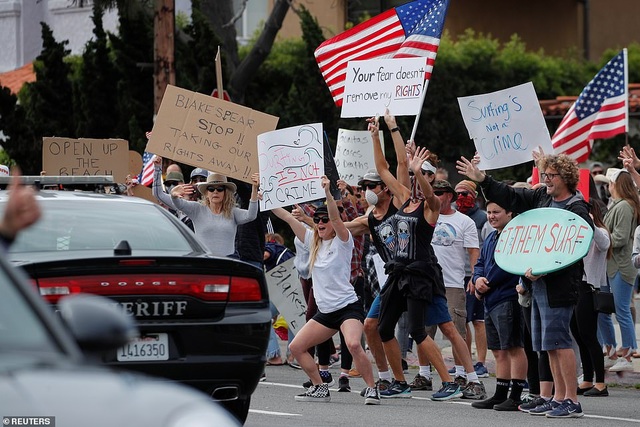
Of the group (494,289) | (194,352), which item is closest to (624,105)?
→ (494,289)

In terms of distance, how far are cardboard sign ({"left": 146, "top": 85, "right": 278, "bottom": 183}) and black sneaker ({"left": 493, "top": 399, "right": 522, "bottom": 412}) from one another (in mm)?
3331

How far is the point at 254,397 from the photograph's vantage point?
37.0ft

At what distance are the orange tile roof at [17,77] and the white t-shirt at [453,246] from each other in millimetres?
20739

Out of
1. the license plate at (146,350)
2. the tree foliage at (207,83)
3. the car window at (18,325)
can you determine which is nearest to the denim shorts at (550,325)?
the license plate at (146,350)

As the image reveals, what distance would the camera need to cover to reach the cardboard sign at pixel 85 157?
14594 mm

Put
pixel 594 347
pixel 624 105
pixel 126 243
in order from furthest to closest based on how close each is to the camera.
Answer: pixel 624 105, pixel 594 347, pixel 126 243

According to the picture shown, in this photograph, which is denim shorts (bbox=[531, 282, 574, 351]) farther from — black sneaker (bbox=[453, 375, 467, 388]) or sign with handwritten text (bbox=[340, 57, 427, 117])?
sign with handwritten text (bbox=[340, 57, 427, 117])

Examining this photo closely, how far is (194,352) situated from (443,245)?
525 cm

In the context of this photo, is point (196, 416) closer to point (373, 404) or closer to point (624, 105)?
point (373, 404)

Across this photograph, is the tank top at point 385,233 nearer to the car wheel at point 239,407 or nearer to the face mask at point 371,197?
the face mask at point 371,197

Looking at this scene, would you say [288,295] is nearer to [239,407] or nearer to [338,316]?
[338,316]

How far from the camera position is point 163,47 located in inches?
797

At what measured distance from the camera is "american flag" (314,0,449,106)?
13969 mm

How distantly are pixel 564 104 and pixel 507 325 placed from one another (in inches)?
644
